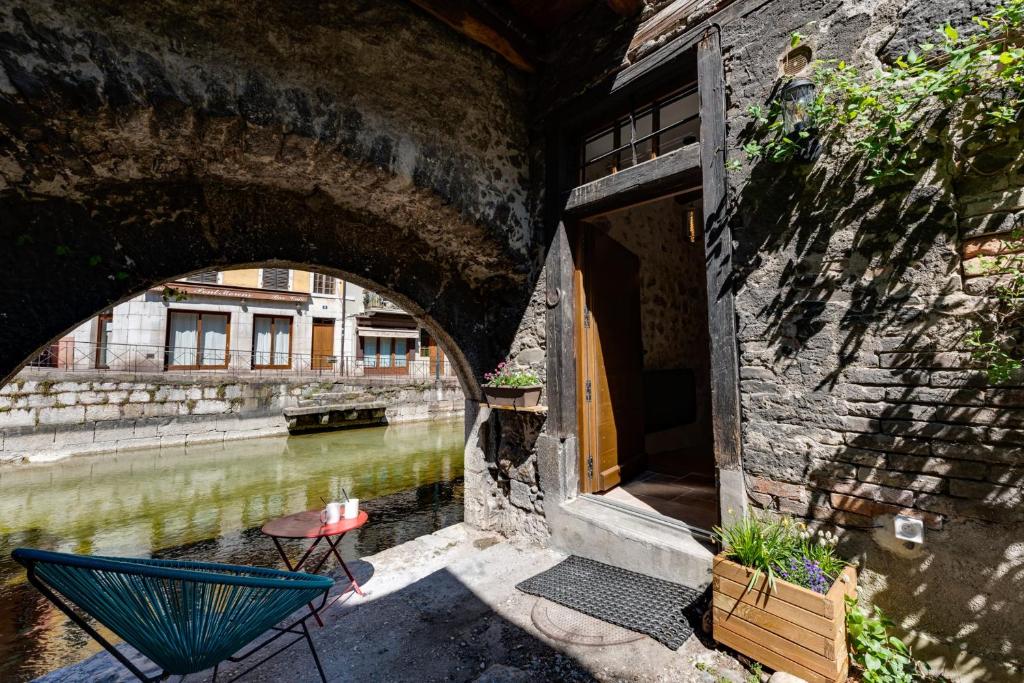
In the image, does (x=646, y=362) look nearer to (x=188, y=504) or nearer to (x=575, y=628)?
(x=575, y=628)

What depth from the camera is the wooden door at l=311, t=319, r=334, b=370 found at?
18.5 metres

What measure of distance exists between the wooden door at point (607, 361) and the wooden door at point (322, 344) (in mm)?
16418

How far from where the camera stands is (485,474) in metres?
4.55

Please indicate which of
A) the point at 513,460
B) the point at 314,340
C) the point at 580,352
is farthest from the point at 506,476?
the point at 314,340

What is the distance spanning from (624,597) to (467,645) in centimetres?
109

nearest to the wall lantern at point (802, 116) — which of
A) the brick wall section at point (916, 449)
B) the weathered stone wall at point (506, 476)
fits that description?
the brick wall section at point (916, 449)

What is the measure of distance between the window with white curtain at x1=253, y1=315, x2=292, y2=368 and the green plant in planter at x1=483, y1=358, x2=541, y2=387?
51.4ft

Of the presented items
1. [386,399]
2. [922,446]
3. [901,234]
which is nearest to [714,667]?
[922,446]

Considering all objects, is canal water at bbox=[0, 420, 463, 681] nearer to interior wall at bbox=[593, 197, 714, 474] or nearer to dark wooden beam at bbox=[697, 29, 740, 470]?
interior wall at bbox=[593, 197, 714, 474]

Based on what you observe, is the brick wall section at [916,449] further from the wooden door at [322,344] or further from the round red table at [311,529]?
the wooden door at [322,344]

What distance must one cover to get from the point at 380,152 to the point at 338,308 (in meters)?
17.6

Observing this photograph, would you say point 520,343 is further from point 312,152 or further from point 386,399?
point 386,399

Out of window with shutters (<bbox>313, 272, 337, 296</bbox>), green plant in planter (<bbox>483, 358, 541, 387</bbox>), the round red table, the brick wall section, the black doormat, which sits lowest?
the black doormat

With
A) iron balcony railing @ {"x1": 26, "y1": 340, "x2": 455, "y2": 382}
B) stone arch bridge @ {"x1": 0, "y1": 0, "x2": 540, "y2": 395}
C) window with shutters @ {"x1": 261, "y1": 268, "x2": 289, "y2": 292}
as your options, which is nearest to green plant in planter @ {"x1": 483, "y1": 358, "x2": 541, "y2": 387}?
stone arch bridge @ {"x1": 0, "y1": 0, "x2": 540, "y2": 395}
